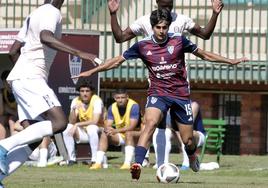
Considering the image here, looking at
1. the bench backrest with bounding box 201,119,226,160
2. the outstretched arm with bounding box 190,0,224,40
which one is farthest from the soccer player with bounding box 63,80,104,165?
the outstretched arm with bounding box 190,0,224,40

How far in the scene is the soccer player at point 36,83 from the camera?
1288 centimetres

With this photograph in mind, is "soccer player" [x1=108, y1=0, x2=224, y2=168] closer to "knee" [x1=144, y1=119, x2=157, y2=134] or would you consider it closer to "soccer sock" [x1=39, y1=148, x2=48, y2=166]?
"knee" [x1=144, y1=119, x2=157, y2=134]

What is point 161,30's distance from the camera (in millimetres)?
15234

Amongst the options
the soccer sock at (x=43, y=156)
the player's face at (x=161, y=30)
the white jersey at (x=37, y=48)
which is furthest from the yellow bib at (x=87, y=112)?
the white jersey at (x=37, y=48)

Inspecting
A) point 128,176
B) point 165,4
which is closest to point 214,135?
point 128,176

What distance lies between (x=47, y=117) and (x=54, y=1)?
147 centimetres

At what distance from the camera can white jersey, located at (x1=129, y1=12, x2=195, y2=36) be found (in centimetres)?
1691

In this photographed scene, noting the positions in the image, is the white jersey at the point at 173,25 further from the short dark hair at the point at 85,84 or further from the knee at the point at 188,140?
the short dark hair at the point at 85,84

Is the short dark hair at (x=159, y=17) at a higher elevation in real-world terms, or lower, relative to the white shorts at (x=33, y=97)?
higher

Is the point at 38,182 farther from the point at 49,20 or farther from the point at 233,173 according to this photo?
the point at 233,173


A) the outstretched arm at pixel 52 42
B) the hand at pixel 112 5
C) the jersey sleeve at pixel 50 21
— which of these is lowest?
the outstretched arm at pixel 52 42

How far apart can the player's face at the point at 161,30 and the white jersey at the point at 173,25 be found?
1355 mm

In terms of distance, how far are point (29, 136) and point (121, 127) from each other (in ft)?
29.0

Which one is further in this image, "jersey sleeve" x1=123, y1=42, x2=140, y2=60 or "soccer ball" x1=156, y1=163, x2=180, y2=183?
"jersey sleeve" x1=123, y1=42, x2=140, y2=60
